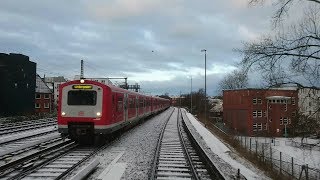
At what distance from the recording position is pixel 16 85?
2486 inches

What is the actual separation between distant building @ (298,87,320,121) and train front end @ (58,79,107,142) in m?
8.53

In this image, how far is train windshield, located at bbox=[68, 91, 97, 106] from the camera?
1880 centimetres

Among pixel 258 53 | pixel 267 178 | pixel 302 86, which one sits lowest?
pixel 267 178

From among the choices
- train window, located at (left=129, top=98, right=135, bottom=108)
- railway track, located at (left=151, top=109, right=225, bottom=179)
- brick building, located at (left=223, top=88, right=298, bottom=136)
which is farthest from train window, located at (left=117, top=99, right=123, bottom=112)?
brick building, located at (left=223, top=88, right=298, bottom=136)

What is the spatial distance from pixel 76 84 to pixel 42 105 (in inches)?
2425

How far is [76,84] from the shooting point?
1900cm

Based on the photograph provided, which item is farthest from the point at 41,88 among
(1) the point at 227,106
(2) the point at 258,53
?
(2) the point at 258,53

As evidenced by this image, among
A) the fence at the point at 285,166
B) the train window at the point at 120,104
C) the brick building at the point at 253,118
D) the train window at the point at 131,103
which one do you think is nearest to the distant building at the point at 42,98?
the brick building at the point at 253,118

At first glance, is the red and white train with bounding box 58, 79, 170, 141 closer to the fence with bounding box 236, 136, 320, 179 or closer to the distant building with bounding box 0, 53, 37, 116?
the fence with bounding box 236, 136, 320, 179

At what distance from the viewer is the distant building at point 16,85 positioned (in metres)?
60.8

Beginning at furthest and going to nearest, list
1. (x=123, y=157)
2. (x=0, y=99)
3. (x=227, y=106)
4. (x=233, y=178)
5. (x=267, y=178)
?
(x=227, y=106) < (x=0, y=99) < (x=123, y=157) < (x=267, y=178) < (x=233, y=178)

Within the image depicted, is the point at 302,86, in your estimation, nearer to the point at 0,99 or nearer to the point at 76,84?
the point at 76,84

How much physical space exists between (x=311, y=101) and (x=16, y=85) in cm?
5615

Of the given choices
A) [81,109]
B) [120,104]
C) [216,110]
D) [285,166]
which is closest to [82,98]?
[81,109]
